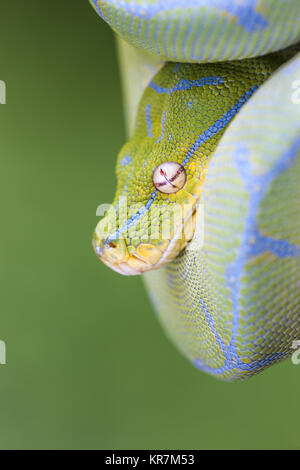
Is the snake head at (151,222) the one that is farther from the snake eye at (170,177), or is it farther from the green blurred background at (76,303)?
the green blurred background at (76,303)

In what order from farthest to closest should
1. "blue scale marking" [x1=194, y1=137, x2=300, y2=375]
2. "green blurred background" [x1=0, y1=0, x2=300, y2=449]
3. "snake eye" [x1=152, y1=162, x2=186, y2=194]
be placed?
1. "green blurred background" [x1=0, y1=0, x2=300, y2=449]
2. "snake eye" [x1=152, y1=162, x2=186, y2=194]
3. "blue scale marking" [x1=194, y1=137, x2=300, y2=375]

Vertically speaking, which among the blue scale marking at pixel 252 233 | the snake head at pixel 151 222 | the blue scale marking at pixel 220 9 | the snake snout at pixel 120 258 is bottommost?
the blue scale marking at pixel 252 233

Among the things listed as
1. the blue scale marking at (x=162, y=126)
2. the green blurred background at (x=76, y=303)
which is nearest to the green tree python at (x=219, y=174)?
the blue scale marking at (x=162, y=126)

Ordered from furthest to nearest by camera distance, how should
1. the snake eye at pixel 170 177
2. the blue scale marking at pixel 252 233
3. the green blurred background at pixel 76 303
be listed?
the green blurred background at pixel 76 303 → the snake eye at pixel 170 177 → the blue scale marking at pixel 252 233

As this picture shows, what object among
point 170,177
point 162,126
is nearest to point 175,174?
point 170,177

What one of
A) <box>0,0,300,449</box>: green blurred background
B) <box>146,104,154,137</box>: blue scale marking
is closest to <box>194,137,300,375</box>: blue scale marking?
<box>146,104,154,137</box>: blue scale marking

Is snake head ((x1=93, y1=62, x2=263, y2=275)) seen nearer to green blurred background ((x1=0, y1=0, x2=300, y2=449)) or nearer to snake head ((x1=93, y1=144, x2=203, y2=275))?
snake head ((x1=93, y1=144, x2=203, y2=275))

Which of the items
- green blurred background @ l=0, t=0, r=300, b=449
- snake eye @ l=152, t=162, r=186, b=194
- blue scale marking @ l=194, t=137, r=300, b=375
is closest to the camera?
blue scale marking @ l=194, t=137, r=300, b=375

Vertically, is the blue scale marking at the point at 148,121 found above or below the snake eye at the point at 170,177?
above

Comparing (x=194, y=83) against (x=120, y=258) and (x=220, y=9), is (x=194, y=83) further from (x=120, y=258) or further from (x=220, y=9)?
(x=120, y=258)
